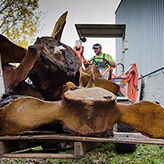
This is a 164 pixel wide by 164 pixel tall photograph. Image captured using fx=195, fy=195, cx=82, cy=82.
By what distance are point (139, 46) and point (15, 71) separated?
670 centimetres

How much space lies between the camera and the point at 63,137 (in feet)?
4.21

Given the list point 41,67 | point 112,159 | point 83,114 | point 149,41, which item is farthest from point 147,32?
point 83,114

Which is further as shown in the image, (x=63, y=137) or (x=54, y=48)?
(x=54, y=48)

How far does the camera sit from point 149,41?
6.21 metres

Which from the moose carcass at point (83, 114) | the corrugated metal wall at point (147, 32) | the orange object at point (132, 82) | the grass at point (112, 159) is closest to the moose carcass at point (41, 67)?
the moose carcass at point (83, 114)

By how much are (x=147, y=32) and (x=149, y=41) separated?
0.47 metres

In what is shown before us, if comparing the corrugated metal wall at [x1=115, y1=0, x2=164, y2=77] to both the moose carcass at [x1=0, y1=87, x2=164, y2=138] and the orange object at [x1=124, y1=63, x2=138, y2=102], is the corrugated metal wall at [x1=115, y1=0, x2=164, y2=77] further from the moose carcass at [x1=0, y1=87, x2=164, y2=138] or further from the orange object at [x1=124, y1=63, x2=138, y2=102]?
the moose carcass at [x1=0, y1=87, x2=164, y2=138]

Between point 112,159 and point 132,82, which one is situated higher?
point 132,82

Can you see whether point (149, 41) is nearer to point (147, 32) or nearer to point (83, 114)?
point (147, 32)

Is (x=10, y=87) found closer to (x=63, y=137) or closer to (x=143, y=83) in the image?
(x=63, y=137)

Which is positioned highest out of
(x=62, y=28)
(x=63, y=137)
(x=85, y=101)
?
(x=62, y=28)

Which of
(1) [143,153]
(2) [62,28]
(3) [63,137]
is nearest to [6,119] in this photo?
(3) [63,137]

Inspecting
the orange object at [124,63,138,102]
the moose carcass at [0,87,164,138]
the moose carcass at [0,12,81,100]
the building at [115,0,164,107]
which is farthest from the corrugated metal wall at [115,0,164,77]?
the moose carcass at [0,87,164,138]

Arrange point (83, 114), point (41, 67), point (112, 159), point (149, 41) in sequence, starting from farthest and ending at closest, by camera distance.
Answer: point (149, 41) → point (112, 159) → point (41, 67) → point (83, 114)
